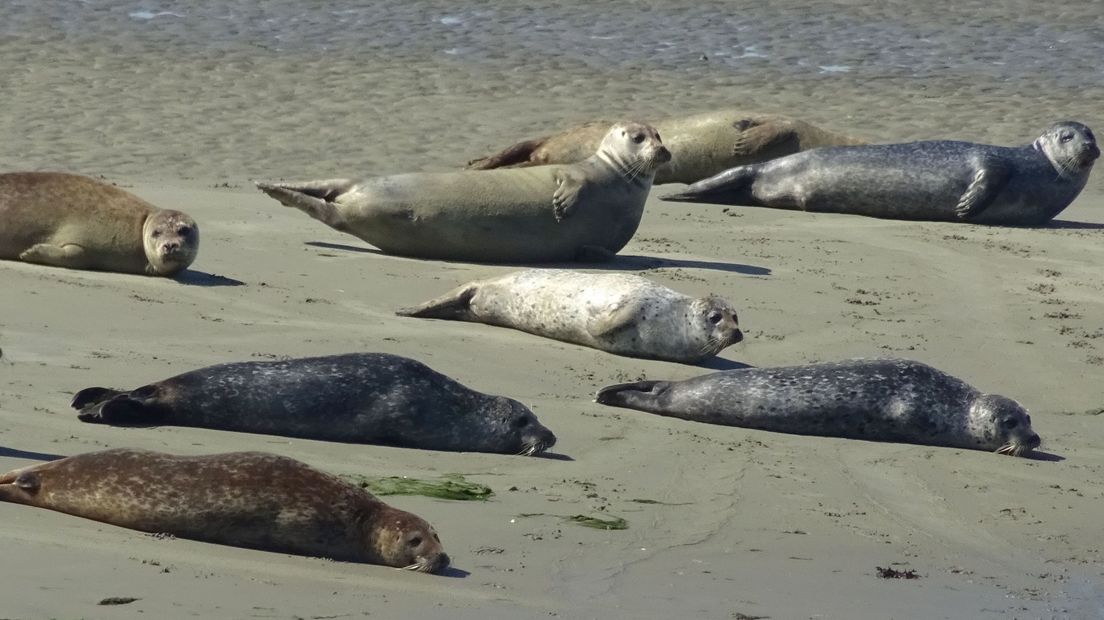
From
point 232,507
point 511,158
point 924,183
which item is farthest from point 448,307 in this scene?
point 924,183

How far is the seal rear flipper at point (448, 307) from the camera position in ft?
27.7

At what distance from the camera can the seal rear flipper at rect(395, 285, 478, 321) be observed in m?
8.44

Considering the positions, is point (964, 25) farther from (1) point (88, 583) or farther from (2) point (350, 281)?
A: (1) point (88, 583)

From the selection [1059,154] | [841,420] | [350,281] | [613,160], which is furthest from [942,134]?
[841,420]

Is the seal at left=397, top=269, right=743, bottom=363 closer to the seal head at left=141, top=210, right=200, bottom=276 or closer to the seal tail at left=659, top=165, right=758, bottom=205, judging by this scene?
the seal head at left=141, top=210, right=200, bottom=276

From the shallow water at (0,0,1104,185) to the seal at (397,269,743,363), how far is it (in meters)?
4.34

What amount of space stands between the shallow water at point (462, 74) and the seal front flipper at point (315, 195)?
234cm

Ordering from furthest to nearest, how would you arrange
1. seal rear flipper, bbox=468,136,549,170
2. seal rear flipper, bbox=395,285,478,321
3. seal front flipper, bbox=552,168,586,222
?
seal rear flipper, bbox=468,136,549,170
seal front flipper, bbox=552,168,586,222
seal rear flipper, bbox=395,285,478,321

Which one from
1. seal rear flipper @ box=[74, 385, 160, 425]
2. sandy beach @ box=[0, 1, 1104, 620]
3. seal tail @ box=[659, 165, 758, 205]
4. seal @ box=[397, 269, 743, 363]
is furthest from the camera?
seal tail @ box=[659, 165, 758, 205]

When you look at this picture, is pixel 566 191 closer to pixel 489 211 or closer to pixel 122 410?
pixel 489 211

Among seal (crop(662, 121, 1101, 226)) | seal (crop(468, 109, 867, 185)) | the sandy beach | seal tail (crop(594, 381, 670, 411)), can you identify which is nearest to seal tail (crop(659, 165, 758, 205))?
seal (crop(662, 121, 1101, 226))

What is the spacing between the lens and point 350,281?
9.03 meters

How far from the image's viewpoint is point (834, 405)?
23.7 ft

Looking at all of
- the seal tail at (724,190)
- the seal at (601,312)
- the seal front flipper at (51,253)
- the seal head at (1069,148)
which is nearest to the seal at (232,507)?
the seal at (601,312)
